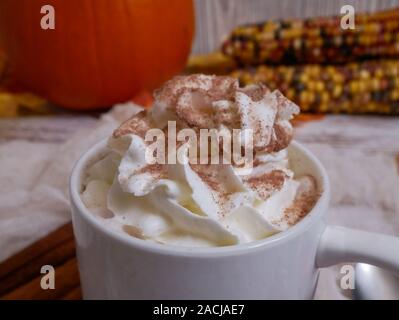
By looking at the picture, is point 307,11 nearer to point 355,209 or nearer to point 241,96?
point 355,209

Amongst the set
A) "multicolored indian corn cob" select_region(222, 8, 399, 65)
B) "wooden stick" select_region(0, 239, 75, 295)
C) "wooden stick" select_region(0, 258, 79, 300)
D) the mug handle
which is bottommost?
"wooden stick" select_region(0, 258, 79, 300)

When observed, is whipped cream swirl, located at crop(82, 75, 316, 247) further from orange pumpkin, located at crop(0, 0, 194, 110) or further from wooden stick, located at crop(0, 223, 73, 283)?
orange pumpkin, located at crop(0, 0, 194, 110)

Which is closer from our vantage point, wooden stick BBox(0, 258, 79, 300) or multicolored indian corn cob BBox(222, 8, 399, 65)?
wooden stick BBox(0, 258, 79, 300)

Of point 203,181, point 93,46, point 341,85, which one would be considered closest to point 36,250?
point 203,181

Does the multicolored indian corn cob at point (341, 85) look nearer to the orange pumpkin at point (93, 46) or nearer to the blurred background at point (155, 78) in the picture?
the blurred background at point (155, 78)

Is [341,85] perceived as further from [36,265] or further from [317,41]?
[36,265]

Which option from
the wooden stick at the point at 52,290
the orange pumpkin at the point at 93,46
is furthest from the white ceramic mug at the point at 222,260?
the orange pumpkin at the point at 93,46

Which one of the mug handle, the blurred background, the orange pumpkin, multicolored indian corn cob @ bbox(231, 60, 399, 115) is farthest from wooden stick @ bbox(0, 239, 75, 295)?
multicolored indian corn cob @ bbox(231, 60, 399, 115)
